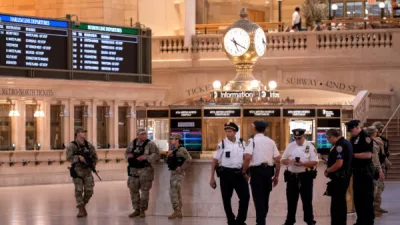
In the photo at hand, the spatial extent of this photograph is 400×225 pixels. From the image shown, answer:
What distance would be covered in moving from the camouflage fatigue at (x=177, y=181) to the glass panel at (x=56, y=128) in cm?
1247

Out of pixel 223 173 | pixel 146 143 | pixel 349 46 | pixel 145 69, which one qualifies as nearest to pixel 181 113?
pixel 146 143

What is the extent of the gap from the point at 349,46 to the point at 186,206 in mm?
18348

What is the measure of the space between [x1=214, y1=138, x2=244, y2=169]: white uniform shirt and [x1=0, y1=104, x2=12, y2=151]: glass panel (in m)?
14.0

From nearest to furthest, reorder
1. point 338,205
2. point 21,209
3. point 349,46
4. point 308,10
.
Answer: point 338,205 < point 21,209 < point 349,46 < point 308,10

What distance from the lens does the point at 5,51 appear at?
29.6 metres

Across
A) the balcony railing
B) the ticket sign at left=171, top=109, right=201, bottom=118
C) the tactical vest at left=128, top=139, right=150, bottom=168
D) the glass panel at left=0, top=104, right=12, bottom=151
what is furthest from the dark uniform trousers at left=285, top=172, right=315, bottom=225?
the balcony railing

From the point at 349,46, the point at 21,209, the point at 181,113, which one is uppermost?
the point at 349,46

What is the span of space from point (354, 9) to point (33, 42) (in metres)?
19.8

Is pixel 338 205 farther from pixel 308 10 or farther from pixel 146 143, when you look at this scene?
pixel 308 10

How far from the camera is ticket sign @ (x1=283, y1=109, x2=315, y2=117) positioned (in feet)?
63.7

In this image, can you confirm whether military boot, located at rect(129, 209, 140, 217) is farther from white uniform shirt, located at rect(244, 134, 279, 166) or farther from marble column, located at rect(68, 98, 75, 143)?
marble column, located at rect(68, 98, 75, 143)

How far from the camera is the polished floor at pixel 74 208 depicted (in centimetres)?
1873

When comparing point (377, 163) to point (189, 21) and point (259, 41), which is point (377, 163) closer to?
point (259, 41)

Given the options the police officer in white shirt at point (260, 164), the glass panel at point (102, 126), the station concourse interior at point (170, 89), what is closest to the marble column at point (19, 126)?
the station concourse interior at point (170, 89)
